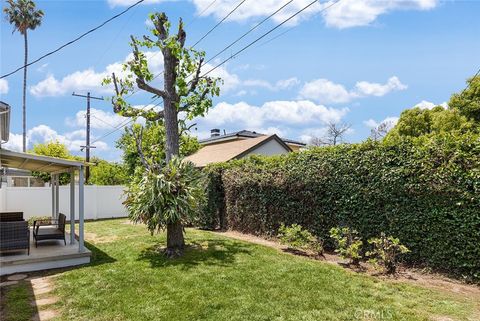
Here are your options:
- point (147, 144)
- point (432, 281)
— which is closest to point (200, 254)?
point (432, 281)

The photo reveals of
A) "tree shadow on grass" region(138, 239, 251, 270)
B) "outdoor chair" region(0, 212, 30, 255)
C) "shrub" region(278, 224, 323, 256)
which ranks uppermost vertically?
"outdoor chair" region(0, 212, 30, 255)

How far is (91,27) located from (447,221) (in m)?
10.7

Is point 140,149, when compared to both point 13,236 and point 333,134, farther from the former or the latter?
point 333,134

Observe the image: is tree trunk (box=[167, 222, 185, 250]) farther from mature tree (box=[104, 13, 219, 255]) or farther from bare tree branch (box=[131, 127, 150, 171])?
bare tree branch (box=[131, 127, 150, 171])

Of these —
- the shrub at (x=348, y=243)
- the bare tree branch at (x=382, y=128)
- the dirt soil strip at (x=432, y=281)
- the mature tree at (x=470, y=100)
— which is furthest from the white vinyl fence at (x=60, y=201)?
the bare tree branch at (x=382, y=128)

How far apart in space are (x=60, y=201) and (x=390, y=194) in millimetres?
16121

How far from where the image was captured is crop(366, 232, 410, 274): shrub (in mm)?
7199

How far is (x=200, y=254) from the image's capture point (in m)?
9.23

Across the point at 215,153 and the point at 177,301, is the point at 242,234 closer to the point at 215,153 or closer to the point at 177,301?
the point at 177,301

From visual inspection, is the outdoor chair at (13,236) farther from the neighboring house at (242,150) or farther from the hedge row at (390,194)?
the neighboring house at (242,150)

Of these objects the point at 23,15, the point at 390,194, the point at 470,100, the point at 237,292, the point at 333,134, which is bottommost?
the point at 237,292

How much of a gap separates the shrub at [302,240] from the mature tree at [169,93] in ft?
9.49

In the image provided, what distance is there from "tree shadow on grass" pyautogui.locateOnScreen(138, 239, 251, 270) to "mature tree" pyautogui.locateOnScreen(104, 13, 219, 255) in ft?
1.26

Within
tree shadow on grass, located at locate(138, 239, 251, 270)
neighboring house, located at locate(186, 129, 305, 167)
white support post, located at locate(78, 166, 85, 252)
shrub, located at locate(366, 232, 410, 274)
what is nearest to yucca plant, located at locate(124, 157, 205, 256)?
tree shadow on grass, located at locate(138, 239, 251, 270)
